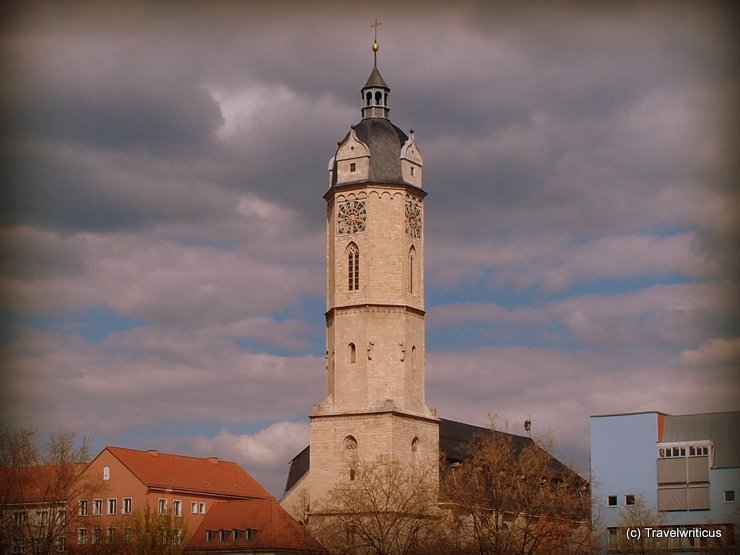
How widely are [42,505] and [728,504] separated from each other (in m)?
40.5

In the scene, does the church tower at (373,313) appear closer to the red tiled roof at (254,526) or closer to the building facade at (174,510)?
the red tiled roof at (254,526)

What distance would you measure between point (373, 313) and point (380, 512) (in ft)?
42.8

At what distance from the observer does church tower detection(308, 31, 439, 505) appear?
78000mm

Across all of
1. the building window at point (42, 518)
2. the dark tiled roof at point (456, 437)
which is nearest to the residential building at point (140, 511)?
the building window at point (42, 518)

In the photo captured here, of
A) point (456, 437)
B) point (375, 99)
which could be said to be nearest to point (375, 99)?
point (375, 99)

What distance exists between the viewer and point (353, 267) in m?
80.7

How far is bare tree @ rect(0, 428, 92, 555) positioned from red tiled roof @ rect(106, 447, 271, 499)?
4325mm

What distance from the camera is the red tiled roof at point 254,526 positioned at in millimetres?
81750

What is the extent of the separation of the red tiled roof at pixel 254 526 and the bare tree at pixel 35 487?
806cm

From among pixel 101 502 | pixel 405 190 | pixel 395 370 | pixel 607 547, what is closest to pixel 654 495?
pixel 607 547

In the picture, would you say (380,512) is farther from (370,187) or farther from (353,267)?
(370,187)

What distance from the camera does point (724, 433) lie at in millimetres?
84125

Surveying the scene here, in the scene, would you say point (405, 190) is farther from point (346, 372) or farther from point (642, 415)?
point (642, 415)

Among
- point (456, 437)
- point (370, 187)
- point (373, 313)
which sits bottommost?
point (456, 437)
